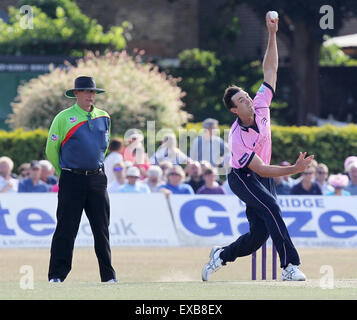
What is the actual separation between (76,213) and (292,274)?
6.94 feet

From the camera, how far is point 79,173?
11070mm

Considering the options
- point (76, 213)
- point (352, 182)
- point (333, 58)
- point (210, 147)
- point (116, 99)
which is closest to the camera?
point (76, 213)

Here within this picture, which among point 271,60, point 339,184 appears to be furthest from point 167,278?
point 339,184

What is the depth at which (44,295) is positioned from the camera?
30.6 ft

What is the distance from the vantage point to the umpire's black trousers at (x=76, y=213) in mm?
11070

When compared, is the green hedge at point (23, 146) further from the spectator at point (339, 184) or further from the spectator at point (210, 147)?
the spectator at point (339, 184)

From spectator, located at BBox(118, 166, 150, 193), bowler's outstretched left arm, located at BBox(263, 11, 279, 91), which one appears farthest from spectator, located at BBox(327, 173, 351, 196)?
bowler's outstretched left arm, located at BBox(263, 11, 279, 91)

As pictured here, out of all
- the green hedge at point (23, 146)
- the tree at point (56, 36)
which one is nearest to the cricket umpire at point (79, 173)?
the green hedge at point (23, 146)

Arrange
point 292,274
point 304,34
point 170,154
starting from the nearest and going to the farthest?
1. point 292,274
2. point 170,154
3. point 304,34

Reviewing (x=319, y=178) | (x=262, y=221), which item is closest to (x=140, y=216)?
(x=319, y=178)

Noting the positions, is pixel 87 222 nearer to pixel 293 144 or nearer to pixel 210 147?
pixel 210 147

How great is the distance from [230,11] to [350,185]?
1885 cm

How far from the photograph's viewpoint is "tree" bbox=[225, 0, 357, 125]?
2986 cm
